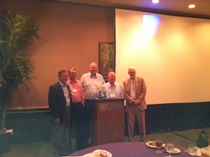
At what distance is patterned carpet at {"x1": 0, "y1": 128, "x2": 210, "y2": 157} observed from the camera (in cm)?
362

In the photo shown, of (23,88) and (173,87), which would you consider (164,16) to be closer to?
(173,87)

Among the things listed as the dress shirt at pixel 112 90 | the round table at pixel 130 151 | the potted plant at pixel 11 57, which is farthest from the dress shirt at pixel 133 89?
the round table at pixel 130 151

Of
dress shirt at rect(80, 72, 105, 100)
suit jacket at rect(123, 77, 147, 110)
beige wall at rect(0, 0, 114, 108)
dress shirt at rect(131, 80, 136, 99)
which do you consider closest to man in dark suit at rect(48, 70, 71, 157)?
dress shirt at rect(80, 72, 105, 100)

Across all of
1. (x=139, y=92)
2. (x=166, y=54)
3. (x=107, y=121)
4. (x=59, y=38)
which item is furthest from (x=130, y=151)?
(x=166, y=54)

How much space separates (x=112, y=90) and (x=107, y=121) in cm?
71

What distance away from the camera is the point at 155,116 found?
5.12 metres

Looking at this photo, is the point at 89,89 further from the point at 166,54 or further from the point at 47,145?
the point at 166,54

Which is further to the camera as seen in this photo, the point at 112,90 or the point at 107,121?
the point at 112,90

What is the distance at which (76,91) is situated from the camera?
12.0ft

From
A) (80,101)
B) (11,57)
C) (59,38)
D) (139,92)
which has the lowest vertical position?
(80,101)

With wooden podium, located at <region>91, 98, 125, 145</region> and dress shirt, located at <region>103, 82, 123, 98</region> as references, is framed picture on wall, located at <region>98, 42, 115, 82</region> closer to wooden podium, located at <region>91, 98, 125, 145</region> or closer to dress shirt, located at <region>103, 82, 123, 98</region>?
dress shirt, located at <region>103, 82, 123, 98</region>

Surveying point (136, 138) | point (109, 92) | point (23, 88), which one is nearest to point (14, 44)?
point (23, 88)

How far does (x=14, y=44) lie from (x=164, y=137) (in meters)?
3.61

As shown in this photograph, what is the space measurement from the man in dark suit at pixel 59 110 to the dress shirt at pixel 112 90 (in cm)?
82
